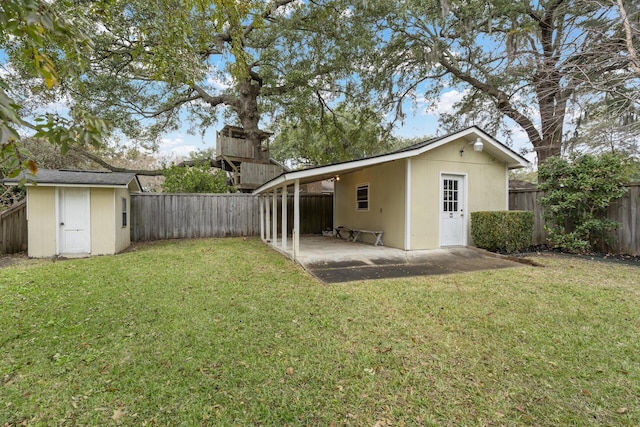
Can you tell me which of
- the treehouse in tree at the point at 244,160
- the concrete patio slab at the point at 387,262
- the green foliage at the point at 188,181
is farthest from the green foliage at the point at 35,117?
the treehouse in tree at the point at 244,160

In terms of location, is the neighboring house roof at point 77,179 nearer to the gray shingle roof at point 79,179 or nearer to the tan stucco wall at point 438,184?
the gray shingle roof at point 79,179

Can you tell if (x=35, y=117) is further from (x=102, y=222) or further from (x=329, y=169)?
(x=102, y=222)

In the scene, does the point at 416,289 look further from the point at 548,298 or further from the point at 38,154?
the point at 38,154

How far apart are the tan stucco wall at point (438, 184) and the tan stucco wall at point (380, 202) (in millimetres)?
402

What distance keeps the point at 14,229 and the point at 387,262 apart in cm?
966

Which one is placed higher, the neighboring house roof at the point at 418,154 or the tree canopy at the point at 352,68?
the tree canopy at the point at 352,68

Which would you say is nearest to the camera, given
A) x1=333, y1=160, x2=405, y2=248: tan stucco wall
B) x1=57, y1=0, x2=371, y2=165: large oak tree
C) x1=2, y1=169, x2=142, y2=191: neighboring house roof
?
x1=2, y1=169, x2=142, y2=191: neighboring house roof

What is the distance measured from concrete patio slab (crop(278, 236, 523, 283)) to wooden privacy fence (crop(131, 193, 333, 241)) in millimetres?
4470

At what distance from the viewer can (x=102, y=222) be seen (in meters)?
7.54

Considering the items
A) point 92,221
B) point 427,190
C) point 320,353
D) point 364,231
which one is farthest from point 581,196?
point 92,221

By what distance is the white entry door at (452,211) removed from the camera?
803cm

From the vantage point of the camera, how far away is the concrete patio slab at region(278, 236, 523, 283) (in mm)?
5410

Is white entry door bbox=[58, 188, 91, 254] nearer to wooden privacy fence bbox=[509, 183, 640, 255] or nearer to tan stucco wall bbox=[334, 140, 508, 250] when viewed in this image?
tan stucco wall bbox=[334, 140, 508, 250]

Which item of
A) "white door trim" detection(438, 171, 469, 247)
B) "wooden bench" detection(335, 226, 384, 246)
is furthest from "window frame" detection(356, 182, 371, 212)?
"white door trim" detection(438, 171, 469, 247)
